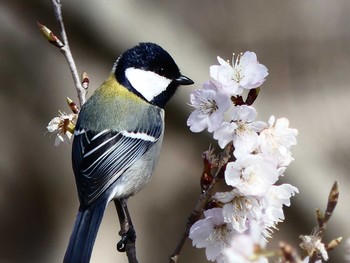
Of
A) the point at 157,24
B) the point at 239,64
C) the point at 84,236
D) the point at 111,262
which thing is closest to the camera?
the point at 239,64

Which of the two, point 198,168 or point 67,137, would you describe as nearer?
point 67,137

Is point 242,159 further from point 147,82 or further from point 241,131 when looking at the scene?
point 147,82

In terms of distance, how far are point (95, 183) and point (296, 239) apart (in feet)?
5.55

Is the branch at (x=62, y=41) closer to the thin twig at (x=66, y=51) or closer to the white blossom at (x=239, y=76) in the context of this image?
the thin twig at (x=66, y=51)

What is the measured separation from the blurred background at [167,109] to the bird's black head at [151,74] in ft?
3.69

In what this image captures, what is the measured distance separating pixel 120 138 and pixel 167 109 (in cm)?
131

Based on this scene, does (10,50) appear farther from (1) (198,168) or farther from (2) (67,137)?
(2) (67,137)

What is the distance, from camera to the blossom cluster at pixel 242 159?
1285 mm

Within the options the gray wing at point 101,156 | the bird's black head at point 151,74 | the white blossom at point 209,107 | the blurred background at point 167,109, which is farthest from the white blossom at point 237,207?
the blurred background at point 167,109

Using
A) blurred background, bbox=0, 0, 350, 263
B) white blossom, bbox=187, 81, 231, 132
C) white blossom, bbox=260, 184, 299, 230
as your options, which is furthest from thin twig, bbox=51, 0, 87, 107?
blurred background, bbox=0, 0, 350, 263

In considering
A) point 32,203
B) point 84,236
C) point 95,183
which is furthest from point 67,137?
point 32,203

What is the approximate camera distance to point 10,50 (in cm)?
325

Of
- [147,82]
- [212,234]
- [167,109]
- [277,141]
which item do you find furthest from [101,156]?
[167,109]

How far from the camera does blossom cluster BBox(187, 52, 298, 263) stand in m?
1.29
